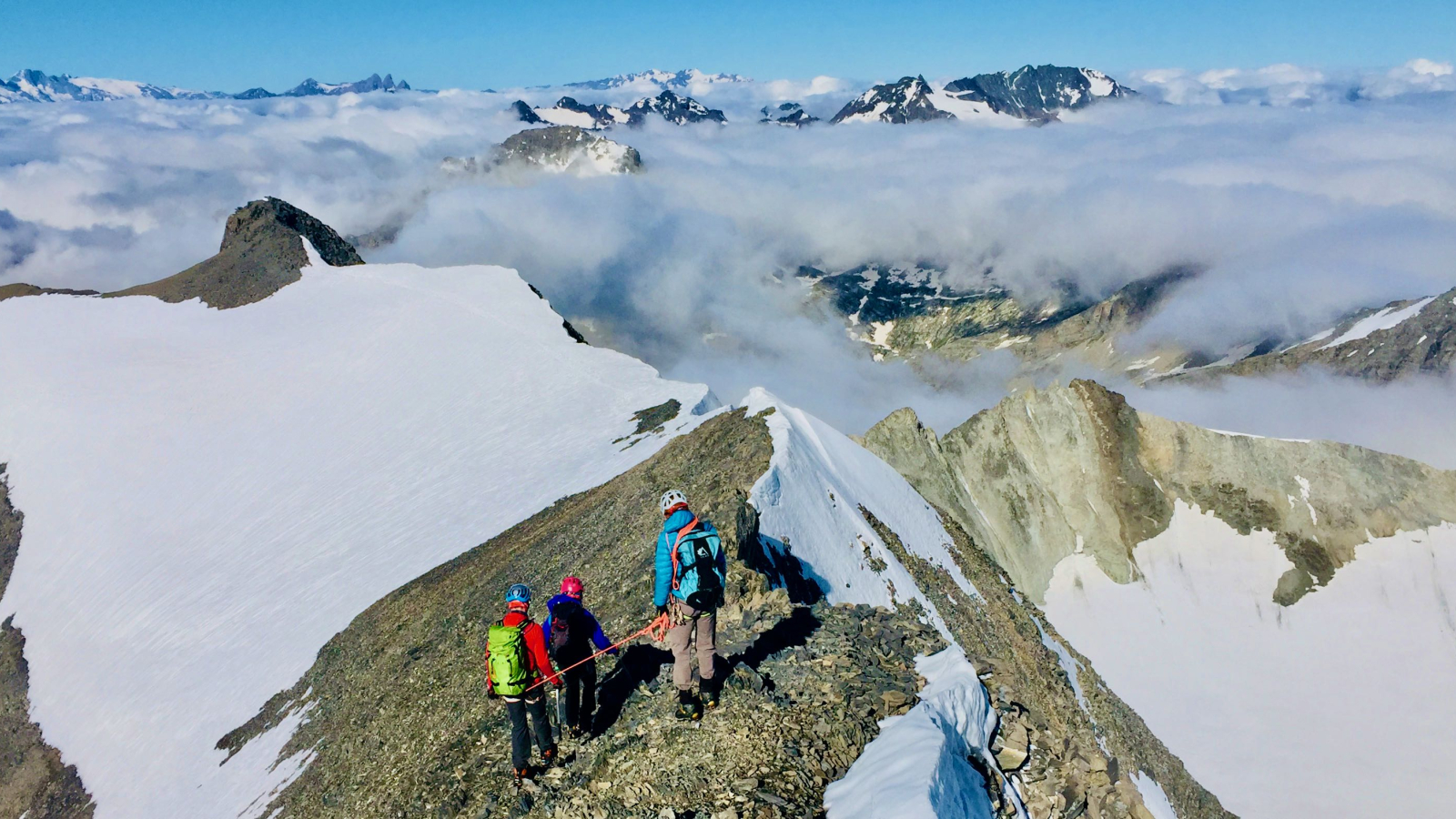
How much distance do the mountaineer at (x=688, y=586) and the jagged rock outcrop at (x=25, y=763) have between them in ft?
83.3

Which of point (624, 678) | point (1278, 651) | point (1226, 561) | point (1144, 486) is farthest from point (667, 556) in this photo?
point (1278, 651)

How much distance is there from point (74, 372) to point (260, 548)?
38888 millimetres

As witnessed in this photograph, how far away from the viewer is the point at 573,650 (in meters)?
13.2

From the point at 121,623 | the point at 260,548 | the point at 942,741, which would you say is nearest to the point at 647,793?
the point at 942,741

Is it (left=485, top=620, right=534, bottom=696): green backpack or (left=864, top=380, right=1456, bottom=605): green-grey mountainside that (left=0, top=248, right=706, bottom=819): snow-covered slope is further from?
(left=864, top=380, right=1456, bottom=605): green-grey mountainside

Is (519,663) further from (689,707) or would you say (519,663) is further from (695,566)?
(695,566)

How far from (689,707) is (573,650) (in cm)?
210

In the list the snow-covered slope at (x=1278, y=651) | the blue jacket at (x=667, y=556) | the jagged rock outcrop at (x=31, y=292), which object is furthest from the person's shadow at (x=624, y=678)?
the jagged rock outcrop at (x=31, y=292)

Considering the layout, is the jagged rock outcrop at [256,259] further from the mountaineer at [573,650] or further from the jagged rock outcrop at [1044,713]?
the mountaineer at [573,650]

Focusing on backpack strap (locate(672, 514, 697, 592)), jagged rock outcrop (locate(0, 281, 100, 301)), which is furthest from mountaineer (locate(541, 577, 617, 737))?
jagged rock outcrop (locate(0, 281, 100, 301))

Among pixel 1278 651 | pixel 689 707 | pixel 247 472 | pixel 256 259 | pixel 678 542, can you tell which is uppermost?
pixel 256 259

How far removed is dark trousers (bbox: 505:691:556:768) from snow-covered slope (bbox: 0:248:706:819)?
456 inches

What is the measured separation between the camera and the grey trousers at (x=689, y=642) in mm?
13289

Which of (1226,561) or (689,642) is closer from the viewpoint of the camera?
(689,642)
